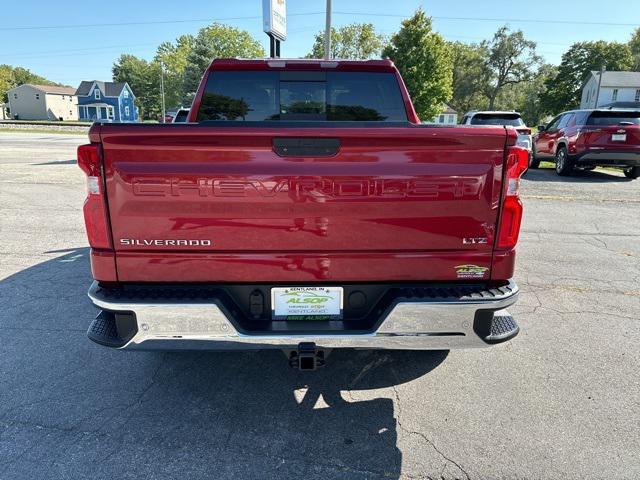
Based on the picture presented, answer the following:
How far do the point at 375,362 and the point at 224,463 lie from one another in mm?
1424

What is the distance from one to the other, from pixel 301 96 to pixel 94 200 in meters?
2.28

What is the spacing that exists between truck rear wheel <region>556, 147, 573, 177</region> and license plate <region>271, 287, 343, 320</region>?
13.0 meters

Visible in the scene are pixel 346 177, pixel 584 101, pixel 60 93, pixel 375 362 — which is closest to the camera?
pixel 346 177

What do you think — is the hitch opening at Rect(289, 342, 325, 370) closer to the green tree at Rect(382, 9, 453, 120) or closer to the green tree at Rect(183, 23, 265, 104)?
the green tree at Rect(382, 9, 453, 120)

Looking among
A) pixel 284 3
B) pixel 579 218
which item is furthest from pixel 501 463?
pixel 284 3

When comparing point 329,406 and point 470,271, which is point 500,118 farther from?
point 329,406

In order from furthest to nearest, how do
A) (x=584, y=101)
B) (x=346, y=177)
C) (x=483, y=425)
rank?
(x=584, y=101) < (x=483, y=425) < (x=346, y=177)

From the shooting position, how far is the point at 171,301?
2.36m

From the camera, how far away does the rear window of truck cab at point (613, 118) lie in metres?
12.1

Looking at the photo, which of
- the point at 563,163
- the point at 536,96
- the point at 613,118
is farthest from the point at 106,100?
the point at 613,118

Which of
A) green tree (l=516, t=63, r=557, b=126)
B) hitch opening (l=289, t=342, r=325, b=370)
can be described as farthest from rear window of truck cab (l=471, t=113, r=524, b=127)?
green tree (l=516, t=63, r=557, b=126)

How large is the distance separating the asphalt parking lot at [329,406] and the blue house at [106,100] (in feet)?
266

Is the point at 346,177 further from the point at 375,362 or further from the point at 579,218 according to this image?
the point at 579,218

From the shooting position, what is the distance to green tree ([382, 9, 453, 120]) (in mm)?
40844
